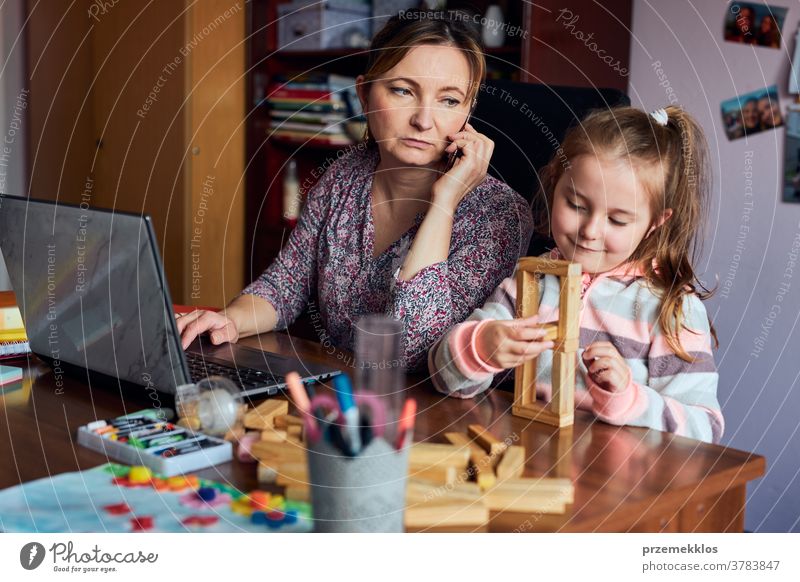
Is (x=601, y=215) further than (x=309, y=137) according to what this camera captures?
No

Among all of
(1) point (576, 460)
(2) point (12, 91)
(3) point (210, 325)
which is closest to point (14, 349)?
(3) point (210, 325)

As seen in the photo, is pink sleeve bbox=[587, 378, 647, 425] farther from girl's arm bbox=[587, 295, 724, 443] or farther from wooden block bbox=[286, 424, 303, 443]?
wooden block bbox=[286, 424, 303, 443]

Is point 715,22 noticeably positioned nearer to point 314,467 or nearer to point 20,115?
point 314,467

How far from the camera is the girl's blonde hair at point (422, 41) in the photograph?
58.4 inches

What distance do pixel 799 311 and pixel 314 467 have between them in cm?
172

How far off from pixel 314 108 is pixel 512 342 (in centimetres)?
216

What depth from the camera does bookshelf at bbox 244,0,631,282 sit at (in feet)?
7.59

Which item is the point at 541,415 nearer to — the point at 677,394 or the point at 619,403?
the point at 619,403

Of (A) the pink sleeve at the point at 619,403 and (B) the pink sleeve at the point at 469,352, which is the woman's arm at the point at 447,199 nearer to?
(B) the pink sleeve at the point at 469,352

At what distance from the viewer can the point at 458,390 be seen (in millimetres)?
1146

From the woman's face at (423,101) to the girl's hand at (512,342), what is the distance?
46 centimetres

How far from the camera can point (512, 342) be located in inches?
41.6

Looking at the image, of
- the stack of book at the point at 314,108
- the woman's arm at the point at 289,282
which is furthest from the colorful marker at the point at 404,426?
the stack of book at the point at 314,108
